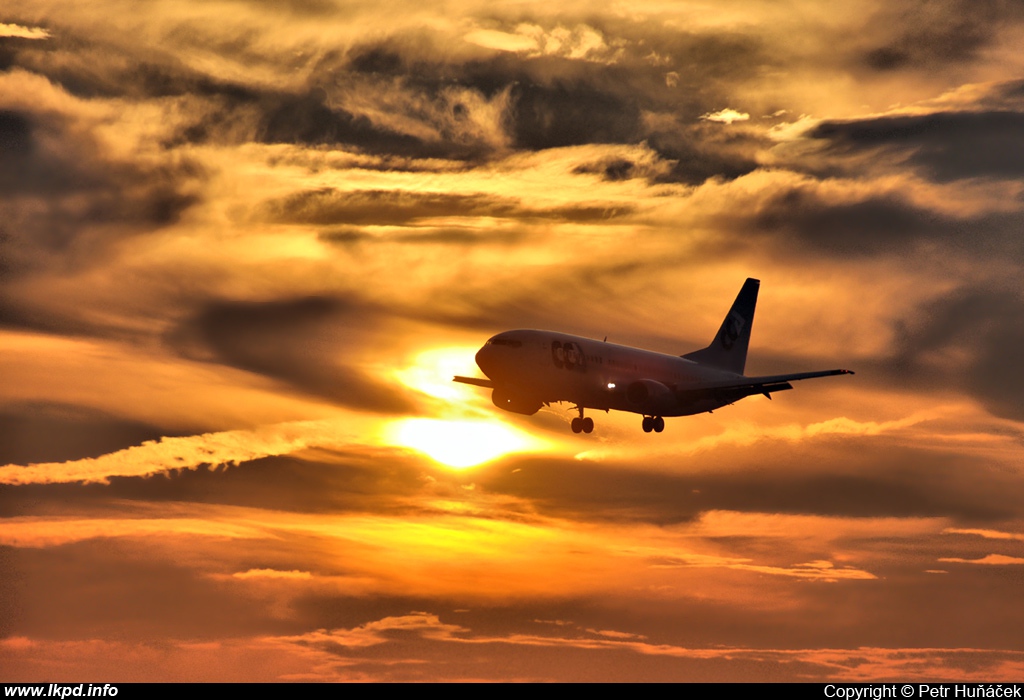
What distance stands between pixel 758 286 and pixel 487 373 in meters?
50.8

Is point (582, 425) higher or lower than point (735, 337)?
lower

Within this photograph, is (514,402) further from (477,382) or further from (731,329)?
(731,329)

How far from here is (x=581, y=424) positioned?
96.7m

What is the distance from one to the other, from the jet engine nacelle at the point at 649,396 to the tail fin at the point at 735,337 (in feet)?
75.6

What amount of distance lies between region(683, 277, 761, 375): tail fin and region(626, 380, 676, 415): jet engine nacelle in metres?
23.0

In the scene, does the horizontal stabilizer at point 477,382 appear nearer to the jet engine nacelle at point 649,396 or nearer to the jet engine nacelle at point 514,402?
the jet engine nacelle at point 514,402

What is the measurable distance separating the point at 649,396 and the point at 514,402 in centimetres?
1229

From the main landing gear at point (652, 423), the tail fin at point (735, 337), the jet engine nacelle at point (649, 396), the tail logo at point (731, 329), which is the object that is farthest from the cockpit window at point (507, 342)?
the tail logo at point (731, 329)

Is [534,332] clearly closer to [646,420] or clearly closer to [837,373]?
[646,420]

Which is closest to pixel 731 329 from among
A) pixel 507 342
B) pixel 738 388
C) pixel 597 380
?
pixel 738 388

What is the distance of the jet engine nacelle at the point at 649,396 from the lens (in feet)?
302

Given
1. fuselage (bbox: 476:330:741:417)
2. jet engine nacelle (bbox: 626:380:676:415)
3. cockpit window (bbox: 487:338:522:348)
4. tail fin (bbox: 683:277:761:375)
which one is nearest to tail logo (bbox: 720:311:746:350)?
tail fin (bbox: 683:277:761:375)

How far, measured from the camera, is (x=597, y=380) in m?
90.6
